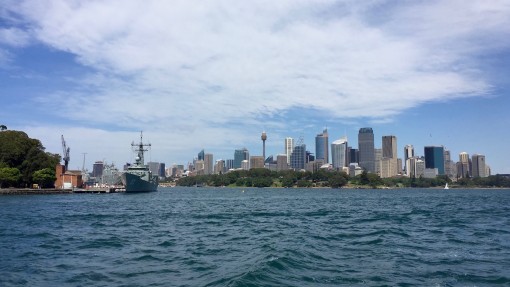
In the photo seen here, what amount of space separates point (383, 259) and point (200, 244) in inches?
420

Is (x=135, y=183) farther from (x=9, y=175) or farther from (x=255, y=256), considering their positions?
(x=255, y=256)

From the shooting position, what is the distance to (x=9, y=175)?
358 ft

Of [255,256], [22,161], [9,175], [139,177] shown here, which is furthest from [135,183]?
[255,256]

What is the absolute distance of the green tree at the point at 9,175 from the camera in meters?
108

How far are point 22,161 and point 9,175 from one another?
10652 mm

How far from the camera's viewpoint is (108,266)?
19.3 metres

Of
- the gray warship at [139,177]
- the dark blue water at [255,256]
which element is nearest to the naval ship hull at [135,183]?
the gray warship at [139,177]

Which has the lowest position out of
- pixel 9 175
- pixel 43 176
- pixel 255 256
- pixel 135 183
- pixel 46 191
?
pixel 255 256

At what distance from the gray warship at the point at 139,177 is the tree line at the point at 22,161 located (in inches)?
836

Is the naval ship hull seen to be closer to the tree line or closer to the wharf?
the wharf

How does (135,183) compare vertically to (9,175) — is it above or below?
below

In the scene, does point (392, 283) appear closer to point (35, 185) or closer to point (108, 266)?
point (108, 266)

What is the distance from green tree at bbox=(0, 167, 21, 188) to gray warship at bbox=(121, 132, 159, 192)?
29529mm

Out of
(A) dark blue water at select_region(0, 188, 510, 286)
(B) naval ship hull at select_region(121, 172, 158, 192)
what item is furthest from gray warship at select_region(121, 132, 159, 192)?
(A) dark blue water at select_region(0, 188, 510, 286)
